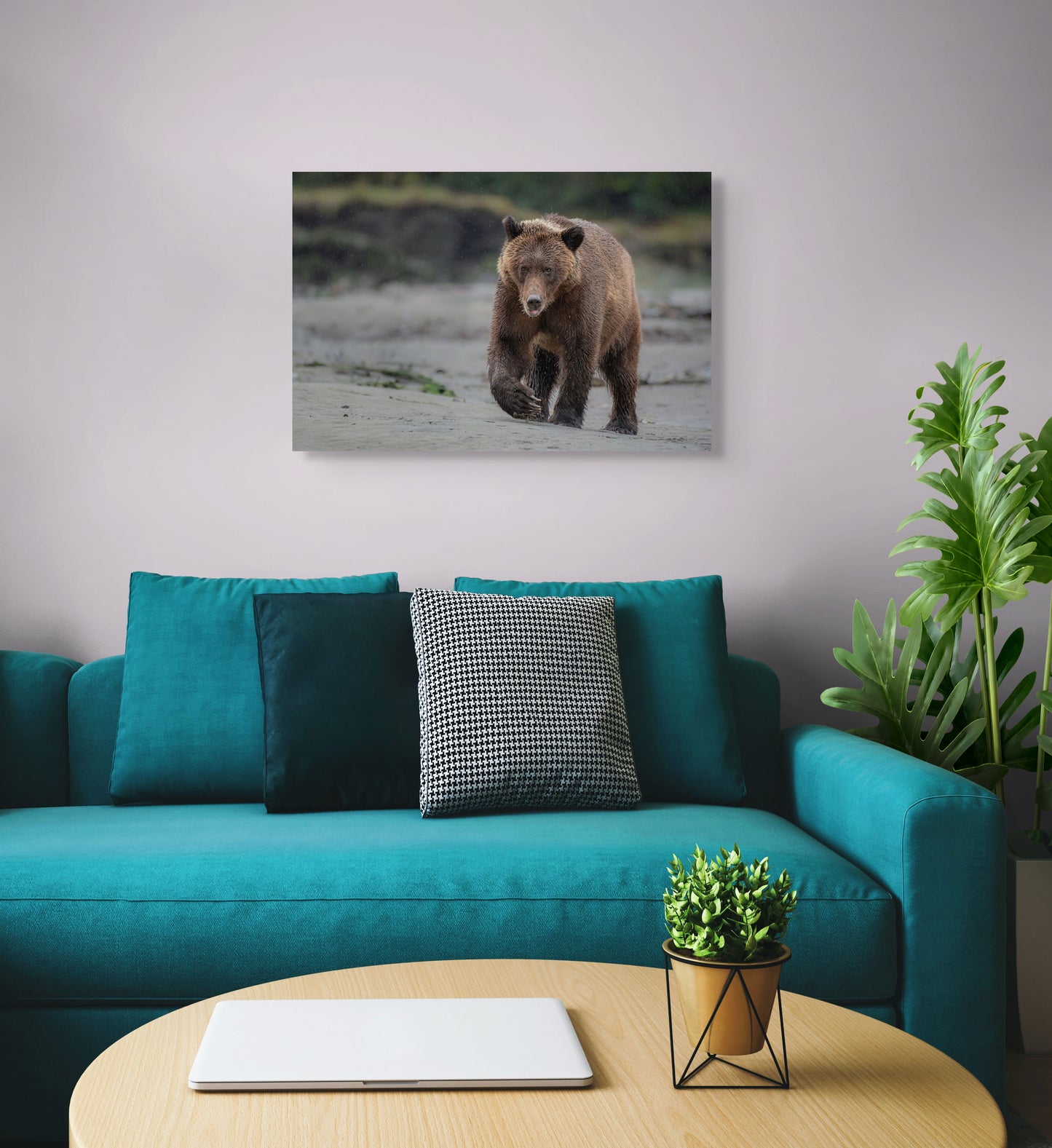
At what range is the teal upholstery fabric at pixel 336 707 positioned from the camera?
211 cm

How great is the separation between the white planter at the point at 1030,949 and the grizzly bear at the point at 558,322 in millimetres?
1399

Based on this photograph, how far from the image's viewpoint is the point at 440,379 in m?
2.75

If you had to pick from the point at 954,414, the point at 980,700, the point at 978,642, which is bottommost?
the point at 980,700

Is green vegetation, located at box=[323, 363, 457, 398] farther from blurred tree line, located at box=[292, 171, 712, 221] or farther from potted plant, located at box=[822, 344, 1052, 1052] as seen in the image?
potted plant, located at box=[822, 344, 1052, 1052]

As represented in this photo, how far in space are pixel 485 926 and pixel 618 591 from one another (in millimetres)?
1013

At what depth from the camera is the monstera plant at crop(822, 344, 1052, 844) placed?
2.22 metres

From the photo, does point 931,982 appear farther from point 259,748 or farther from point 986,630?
point 259,748

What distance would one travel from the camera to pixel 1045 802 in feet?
7.47

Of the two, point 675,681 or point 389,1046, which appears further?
point 675,681

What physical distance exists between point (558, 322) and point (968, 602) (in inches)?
48.8

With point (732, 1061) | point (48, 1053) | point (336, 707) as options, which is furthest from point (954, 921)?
point (48, 1053)

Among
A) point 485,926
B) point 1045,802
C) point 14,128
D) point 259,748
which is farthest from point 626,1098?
point 14,128

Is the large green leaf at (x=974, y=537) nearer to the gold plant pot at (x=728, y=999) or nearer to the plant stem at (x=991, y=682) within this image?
the plant stem at (x=991, y=682)

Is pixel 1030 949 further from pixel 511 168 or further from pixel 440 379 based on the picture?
pixel 511 168
